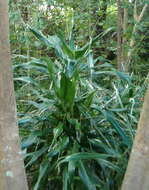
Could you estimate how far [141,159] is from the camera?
57.8 inches

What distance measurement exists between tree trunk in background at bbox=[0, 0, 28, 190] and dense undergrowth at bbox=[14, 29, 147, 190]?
1.60 feet

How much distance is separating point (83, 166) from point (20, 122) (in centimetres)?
63

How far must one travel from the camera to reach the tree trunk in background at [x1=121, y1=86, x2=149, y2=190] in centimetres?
146

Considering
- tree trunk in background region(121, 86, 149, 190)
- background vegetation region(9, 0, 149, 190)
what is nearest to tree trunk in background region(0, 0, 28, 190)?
background vegetation region(9, 0, 149, 190)

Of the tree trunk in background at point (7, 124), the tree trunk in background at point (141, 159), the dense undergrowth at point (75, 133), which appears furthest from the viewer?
the dense undergrowth at point (75, 133)

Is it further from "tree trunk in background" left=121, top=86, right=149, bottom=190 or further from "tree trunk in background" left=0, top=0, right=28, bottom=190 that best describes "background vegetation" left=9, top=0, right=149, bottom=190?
"tree trunk in background" left=121, top=86, right=149, bottom=190

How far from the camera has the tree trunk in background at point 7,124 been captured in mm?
1578

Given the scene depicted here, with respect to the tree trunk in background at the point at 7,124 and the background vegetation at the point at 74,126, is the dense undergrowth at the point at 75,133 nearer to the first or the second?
the background vegetation at the point at 74,126

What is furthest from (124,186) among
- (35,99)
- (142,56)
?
(142,56)

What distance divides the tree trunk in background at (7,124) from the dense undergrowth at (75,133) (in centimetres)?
49

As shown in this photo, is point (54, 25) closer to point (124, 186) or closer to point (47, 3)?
point (47, 3)

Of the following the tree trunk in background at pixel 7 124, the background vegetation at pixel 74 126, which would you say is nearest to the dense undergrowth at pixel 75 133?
the background vegetation at pixel 74 126

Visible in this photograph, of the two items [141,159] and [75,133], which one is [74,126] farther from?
[141,159]

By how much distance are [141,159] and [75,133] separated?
Answer: 3.13ft
